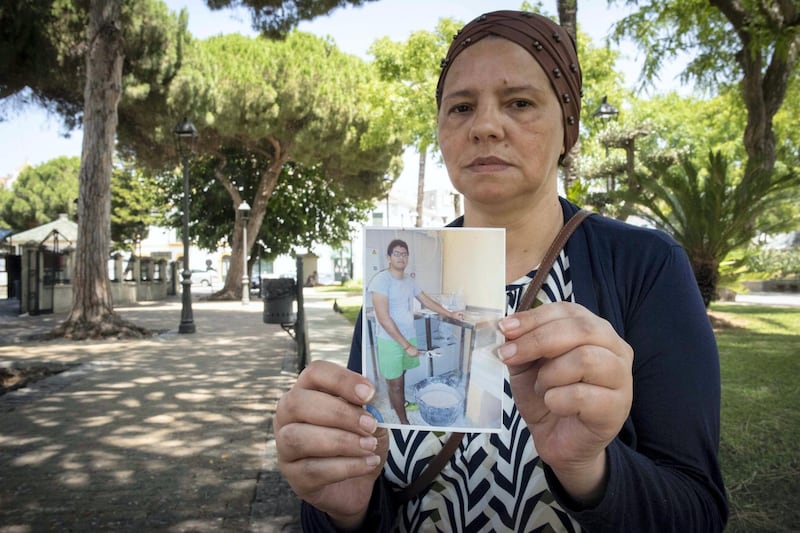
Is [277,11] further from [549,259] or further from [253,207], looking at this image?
[253,207]

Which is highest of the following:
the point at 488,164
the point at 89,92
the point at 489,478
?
the point at 89,92

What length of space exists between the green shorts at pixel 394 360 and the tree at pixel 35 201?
6245 cm

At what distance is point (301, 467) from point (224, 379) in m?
7.92

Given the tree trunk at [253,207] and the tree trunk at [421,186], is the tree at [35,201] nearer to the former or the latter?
the tree trunk at [253,207]

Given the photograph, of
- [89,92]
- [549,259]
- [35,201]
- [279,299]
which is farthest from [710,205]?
[35,201]

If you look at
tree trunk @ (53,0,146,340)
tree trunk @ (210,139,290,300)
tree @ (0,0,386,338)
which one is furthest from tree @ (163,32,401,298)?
tree trunk @ (53,0,146,340)

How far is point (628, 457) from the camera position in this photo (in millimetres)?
1055

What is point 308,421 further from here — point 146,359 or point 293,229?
point 293,229

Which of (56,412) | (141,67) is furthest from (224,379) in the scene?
(141,67)

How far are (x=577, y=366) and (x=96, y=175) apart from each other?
1349cm

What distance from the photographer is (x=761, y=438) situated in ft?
13.2

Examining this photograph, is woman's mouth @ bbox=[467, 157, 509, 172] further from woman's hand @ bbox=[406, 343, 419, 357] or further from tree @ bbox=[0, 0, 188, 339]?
tree @ bbox=[0, 0, 188, 339]

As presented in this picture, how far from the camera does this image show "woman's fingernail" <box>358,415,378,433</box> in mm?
1044

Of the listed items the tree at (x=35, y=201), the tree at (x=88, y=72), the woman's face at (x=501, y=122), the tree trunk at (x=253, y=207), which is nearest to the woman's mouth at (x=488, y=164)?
the woman's face at (x=501, y=122)
